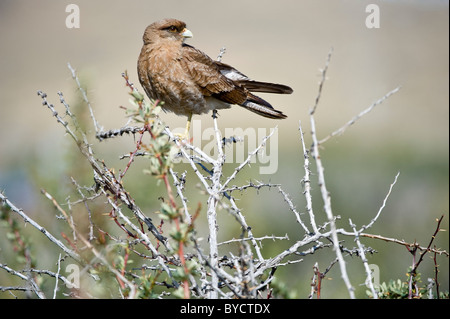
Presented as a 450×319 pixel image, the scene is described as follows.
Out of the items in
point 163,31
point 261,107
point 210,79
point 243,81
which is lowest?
point 261,107

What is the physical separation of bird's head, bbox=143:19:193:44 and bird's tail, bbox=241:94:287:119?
0.83m

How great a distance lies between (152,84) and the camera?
4.89 m

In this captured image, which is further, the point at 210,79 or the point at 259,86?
the point at 259,86

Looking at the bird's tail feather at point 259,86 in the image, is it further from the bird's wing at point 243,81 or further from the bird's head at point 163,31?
the bird's head at point 163,31

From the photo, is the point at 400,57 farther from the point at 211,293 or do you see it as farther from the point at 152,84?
the point at 211,293

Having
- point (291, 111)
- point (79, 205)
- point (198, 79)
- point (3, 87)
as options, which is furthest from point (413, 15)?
point (79, 205)

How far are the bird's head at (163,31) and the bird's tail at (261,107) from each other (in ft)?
2.73

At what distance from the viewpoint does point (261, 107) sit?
17.4ft

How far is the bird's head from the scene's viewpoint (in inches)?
201

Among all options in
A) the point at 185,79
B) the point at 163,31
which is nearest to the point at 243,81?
the point at 185,79

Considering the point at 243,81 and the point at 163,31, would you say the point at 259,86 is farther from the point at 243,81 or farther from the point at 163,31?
the point at 163,31

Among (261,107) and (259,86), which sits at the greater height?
(259,86)

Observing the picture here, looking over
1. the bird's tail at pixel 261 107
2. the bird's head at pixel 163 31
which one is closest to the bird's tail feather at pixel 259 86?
the bird's tail at pixel 261 107

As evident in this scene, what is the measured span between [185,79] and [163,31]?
532 mm
